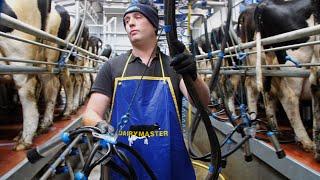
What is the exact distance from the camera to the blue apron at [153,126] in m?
1.77

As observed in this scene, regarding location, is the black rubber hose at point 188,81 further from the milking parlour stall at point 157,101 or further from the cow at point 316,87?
the cow at point 316,87

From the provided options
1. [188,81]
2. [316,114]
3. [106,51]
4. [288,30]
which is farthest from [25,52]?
[106,51]

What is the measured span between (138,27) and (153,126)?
0.51m

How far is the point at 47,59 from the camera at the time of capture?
12.2ft

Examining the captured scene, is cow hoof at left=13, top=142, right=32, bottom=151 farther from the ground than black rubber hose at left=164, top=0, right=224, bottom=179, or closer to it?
closer to it

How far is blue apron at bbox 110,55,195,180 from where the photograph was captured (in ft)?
5.81

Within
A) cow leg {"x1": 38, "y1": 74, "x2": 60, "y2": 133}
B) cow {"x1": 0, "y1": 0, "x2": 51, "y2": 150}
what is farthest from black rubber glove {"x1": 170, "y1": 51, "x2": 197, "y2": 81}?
cow leg {"x1": 38, "y1": 74, "x2": 60, "y2": 133}

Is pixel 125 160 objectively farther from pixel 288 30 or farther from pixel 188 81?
pixel 288 30

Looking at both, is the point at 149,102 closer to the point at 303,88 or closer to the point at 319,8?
the point at 319,8

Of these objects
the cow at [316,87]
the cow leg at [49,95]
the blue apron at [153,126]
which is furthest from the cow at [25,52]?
the cow at [316,87]

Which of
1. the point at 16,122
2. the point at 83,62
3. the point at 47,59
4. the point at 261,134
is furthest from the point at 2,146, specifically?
the point at 83,62

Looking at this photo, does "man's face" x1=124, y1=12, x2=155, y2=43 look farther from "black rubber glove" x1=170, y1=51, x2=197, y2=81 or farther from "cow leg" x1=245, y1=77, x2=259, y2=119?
"cow leg" x1=245, y1=77, x2=259, y2=119

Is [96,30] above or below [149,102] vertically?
above

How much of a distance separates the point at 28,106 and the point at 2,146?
38cm
